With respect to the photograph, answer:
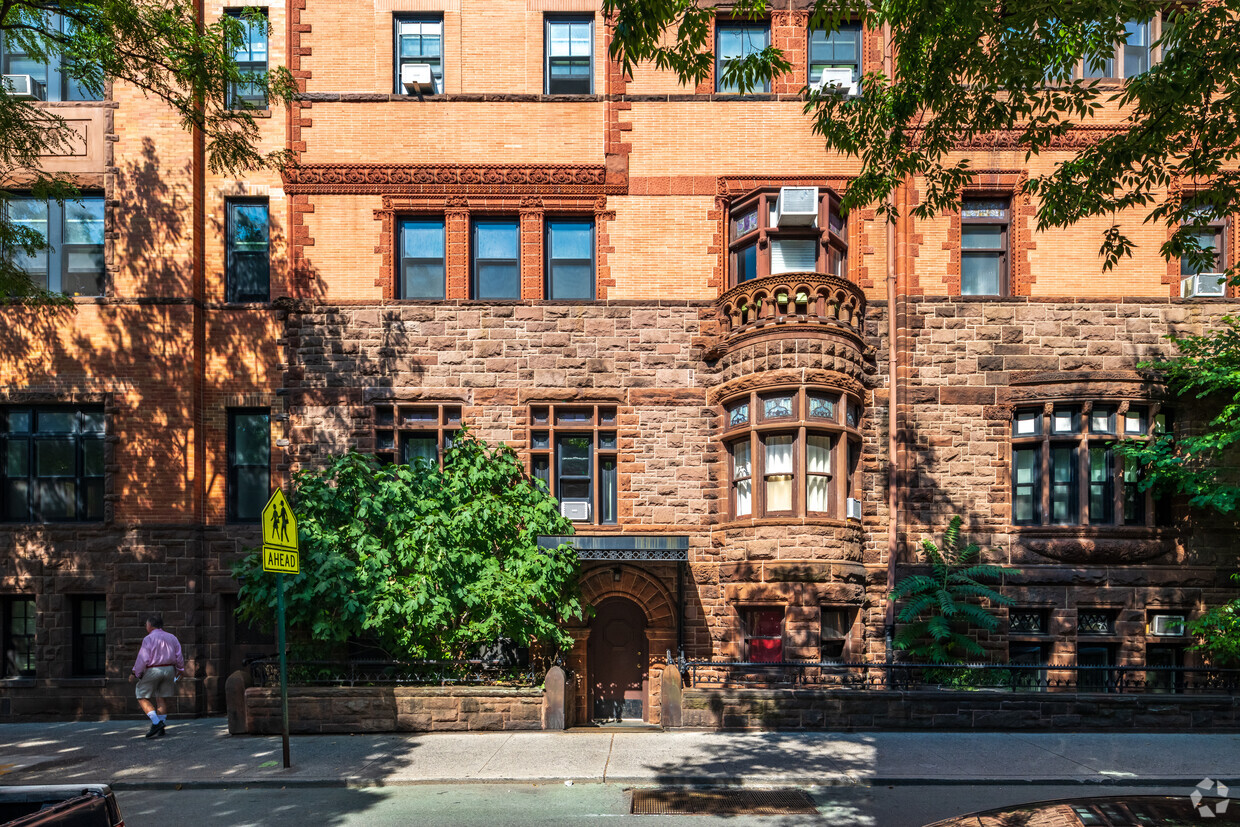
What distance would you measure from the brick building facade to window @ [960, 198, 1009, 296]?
0.20 feet

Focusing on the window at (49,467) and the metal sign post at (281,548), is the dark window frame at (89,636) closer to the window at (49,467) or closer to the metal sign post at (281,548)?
the window at (49,467)

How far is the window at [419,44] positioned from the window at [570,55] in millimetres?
2188

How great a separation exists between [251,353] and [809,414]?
10.8 meters

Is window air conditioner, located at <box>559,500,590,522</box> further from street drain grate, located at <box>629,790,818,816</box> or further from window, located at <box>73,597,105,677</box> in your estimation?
window, located at <box>73,597,105,677</box>

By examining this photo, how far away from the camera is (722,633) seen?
13758 millimetres

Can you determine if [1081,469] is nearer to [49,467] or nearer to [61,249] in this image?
[49,467]

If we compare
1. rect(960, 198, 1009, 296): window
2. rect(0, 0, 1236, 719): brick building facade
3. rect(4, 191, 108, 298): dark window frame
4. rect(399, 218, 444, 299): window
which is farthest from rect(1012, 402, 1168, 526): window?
rect(4, 191, 108, 298): dark window frame

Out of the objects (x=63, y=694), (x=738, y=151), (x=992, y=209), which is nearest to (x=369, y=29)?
(x=738, y=151)

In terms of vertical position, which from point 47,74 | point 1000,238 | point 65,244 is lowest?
point 65,244

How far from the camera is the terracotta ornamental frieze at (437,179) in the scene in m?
14.7

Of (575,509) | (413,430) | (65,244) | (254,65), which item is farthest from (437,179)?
(65,244)

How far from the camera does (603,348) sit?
14602 mm

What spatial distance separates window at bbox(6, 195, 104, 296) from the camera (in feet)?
48.2

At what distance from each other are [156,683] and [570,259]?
410 inches
